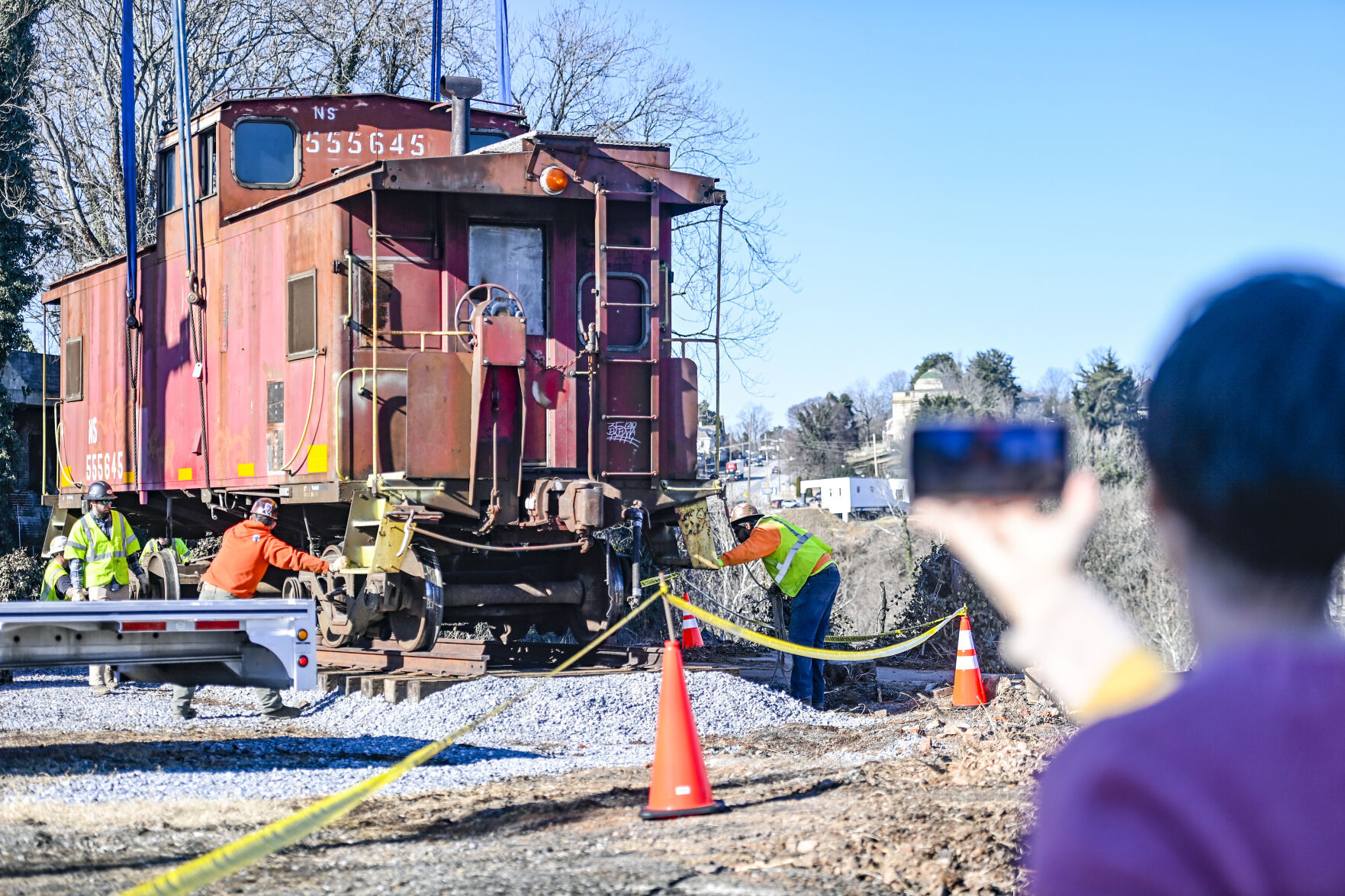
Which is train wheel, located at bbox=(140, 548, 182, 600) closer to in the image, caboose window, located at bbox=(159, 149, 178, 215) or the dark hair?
caboose window, located at bbox=(159, 149, 178, 215)

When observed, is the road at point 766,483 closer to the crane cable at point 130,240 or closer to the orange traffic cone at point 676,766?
the crane cable at point 130,240

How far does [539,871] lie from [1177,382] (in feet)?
15.0

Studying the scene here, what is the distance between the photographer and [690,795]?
21.8 ft

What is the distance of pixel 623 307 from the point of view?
Answer: 37.9 feet

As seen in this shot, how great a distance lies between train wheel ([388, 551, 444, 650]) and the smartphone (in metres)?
9.60

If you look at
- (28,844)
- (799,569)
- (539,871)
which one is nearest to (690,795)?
(539,871)

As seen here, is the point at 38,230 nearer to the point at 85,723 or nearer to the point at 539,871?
the point at 85,723

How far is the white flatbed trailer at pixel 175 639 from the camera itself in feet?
24.9

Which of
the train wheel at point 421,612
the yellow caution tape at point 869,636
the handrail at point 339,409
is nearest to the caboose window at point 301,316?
the handrail at point 339,409

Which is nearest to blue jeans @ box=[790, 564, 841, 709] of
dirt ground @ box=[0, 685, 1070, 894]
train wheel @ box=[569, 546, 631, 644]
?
train wheel @ box=[569, 546, 631, 644]

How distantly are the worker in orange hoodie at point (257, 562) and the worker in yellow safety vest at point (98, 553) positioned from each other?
6.70 feet

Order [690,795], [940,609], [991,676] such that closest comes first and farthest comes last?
1. [690,795]
2. [991,676]
3. [940,609]

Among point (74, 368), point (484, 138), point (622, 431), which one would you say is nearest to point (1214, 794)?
point (622, 431)

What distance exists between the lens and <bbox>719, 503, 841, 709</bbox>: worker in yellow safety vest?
11250mm
